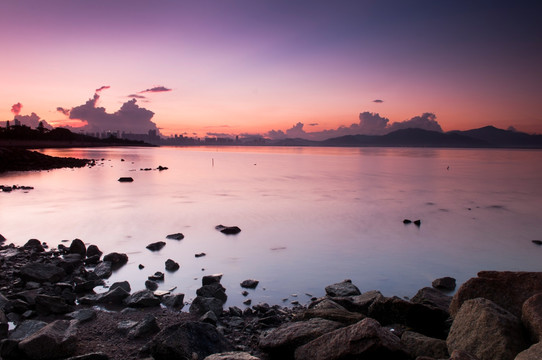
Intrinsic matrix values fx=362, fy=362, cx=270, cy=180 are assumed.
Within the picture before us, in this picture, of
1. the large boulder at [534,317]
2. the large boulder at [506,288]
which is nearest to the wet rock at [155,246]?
the large boulder at [506,288]

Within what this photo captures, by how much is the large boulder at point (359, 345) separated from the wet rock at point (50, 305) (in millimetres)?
4247

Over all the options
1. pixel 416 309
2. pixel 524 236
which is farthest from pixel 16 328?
pixel 524 236

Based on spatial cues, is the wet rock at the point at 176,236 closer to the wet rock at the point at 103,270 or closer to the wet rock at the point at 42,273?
the wet rock at the point at 103,270

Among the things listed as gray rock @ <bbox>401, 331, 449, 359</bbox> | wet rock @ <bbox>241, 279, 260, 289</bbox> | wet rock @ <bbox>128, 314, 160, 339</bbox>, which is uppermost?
gray rock @ <bbox>401, 331, 449, 359</bbox>

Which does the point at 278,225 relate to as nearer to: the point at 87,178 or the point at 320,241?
the point at 320,241

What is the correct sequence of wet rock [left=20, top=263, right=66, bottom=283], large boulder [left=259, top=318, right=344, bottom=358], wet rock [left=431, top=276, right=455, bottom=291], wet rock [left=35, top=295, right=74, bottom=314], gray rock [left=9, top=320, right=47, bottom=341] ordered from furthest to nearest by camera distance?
wet rock [left=431, top=276, right=455, bottom=291] → wet rock [left=20, top=263, right=66, bottom=283] → wet rock [left=35, top=295, right=74, bottom=314] → gray rock [left=9, top=320, right=47, bottom=341] → large boulder [left=259, top=318, right=344, bottom=358]

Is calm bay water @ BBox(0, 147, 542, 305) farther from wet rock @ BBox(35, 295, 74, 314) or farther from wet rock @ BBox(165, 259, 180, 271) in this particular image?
wet rock @ BBox(35, 295, 74, 314)

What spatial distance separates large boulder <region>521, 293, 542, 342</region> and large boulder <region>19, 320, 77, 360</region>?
18.9 feet

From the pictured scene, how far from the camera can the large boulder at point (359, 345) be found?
4227 millimetres

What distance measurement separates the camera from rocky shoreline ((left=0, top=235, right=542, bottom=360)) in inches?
171

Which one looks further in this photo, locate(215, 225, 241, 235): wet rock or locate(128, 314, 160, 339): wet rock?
locate(215, 225, 241, 235): wet rock

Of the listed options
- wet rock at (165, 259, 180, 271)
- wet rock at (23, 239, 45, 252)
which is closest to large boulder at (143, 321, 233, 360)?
wet rock at (165, 259, 180, 271)

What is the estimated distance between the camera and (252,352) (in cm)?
511

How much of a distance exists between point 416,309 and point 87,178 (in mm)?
33509
